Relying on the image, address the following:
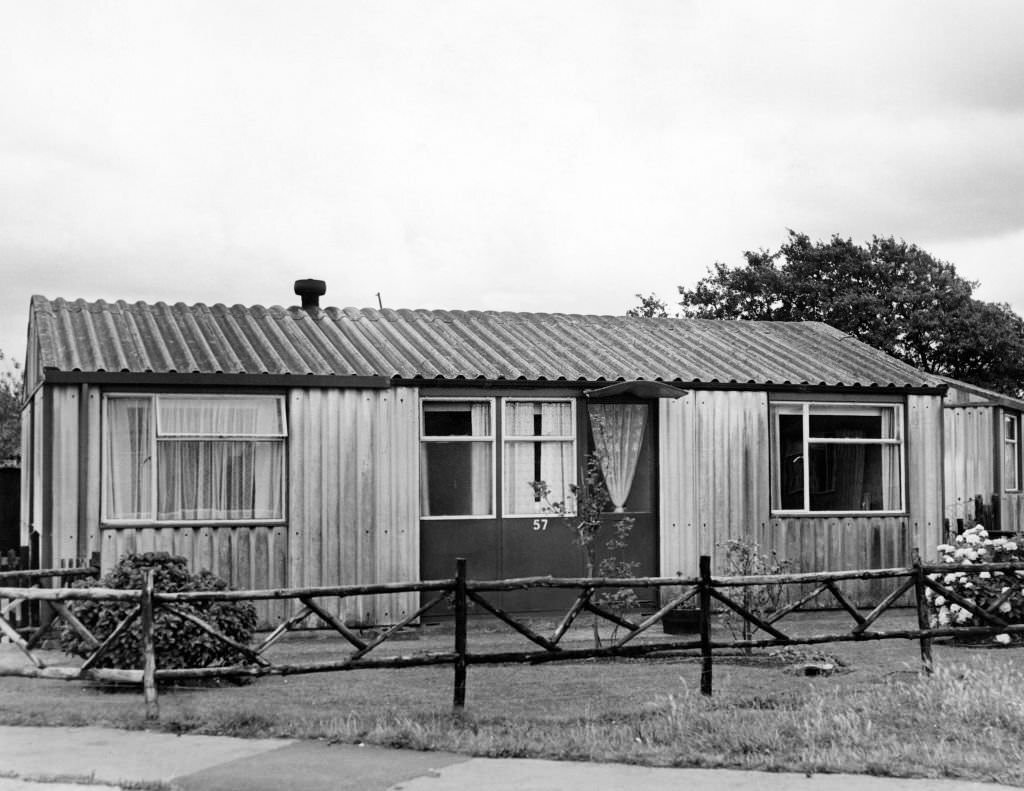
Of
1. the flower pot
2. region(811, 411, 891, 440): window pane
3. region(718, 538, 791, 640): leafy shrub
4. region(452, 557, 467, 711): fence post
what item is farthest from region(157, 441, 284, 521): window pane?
region(811, 411, 891, 440): window pane

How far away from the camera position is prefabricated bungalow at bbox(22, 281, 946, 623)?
15383 millimetres

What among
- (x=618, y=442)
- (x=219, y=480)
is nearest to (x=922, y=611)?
(x=618, y=442)

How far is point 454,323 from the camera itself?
62.2 feet

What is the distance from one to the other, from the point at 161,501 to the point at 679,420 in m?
6.36

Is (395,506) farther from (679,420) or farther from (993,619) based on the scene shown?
(993,619)

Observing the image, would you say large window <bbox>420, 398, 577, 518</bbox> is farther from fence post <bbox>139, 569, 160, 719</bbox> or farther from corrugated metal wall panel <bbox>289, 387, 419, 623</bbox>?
fence post <bbox>139, 569, 160, 719</bbox>

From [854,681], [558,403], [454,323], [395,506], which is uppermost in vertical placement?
Result: [454,323]

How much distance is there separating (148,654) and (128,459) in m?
5.53

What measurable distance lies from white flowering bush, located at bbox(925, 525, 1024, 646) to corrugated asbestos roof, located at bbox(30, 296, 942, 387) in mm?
3107

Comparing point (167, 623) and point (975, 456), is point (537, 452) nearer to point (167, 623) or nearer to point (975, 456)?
point (167, 623)

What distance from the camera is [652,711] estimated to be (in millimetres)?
10062

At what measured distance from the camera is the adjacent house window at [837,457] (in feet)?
58.7

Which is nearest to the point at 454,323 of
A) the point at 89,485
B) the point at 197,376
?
the point at 197,376

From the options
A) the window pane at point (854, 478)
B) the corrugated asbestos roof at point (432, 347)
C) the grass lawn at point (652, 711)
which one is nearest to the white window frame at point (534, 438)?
the corrugated asbestos roof at point (432, 347)
